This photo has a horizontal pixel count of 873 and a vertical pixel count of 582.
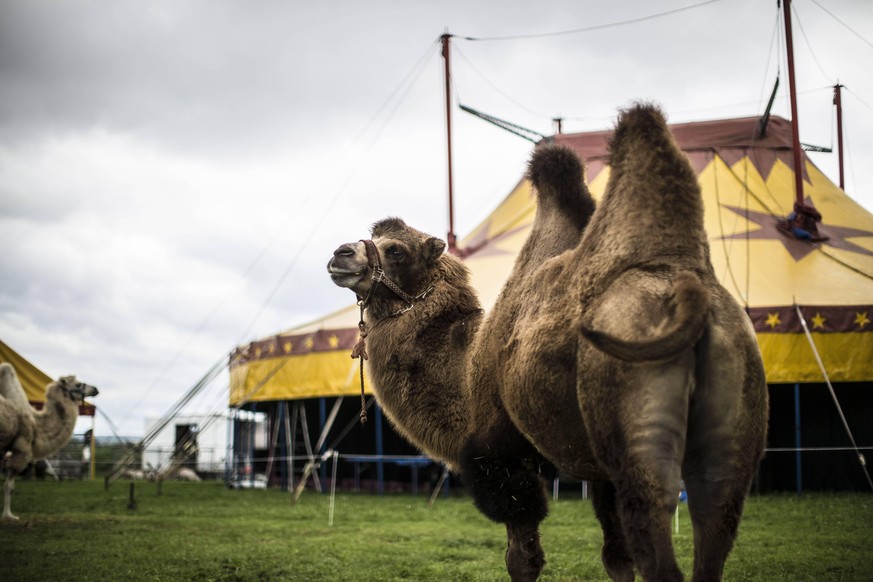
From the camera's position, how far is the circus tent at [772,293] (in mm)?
13383

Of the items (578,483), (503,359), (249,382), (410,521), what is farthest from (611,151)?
(249,382)

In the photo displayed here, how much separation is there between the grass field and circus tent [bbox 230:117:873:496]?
6.14ft

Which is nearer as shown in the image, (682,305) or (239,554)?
(682,305)

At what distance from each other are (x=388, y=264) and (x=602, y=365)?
2195 mm

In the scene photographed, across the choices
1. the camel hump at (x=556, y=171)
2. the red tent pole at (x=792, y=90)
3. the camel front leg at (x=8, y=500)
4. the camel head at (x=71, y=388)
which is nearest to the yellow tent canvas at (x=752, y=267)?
the red tent pole at (x=792, y=90)

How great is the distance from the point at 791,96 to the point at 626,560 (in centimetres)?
1304

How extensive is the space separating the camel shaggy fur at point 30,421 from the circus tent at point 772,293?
375 centimetres

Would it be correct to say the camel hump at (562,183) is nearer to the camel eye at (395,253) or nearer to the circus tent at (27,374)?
the camel eye at (395,253)

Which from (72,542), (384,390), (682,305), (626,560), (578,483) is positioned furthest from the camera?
(578,483)

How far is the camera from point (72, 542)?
9508 mm

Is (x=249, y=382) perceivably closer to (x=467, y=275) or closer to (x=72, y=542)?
(x=72, y=542)

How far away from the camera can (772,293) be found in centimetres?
1398

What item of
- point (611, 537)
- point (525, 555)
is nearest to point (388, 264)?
point (525, 555)

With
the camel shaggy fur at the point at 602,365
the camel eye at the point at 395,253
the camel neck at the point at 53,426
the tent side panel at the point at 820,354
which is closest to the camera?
the camel shaggy fur at the point at 602,365
